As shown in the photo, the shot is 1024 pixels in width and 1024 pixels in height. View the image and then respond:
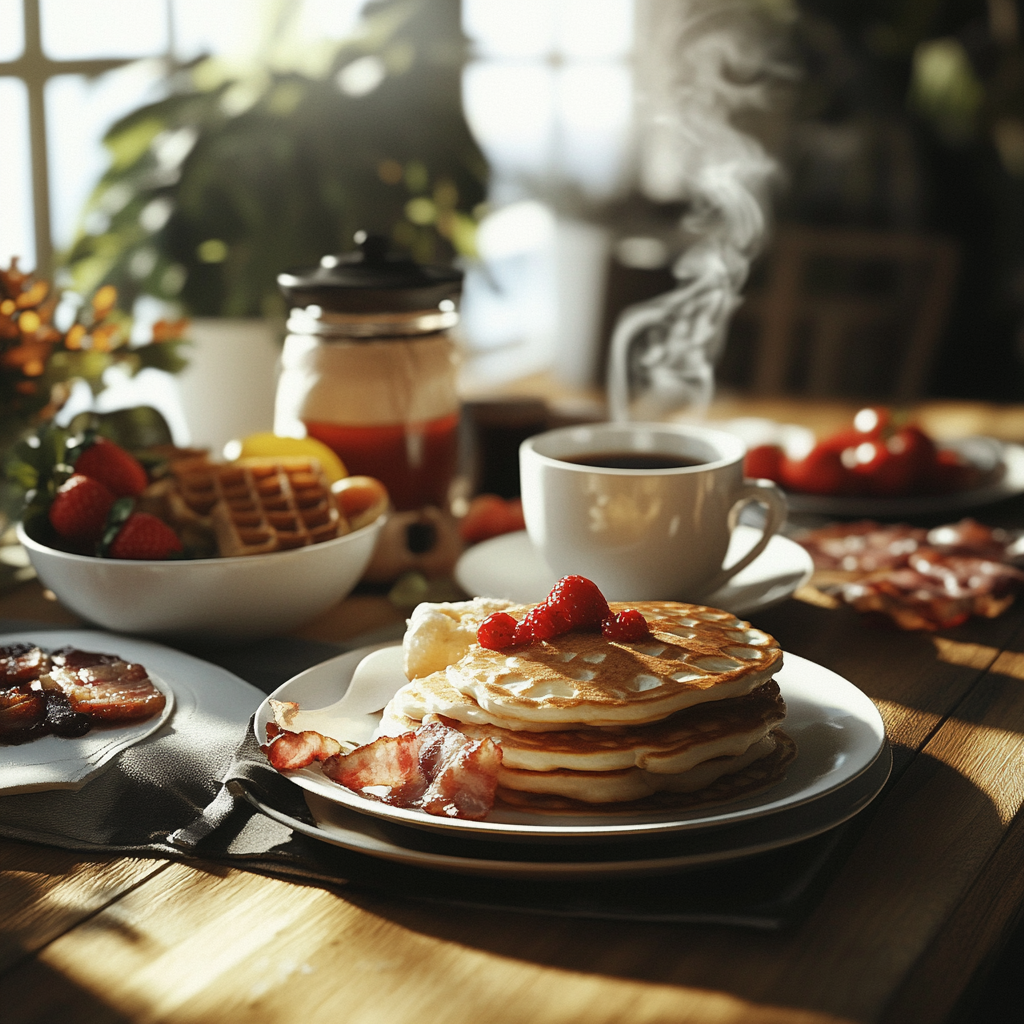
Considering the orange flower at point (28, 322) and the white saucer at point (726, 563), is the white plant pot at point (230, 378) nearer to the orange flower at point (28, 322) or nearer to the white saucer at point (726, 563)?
the orange flower at point (28, 322)

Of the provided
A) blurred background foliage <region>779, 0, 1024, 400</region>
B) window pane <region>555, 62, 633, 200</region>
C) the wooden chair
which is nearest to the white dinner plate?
the wooden chair

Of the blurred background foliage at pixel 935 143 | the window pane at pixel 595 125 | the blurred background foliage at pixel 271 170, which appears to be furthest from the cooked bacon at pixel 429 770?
the blurred background foliage at pixel 935 143

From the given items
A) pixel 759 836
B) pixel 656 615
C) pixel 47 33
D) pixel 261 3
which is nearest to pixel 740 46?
pixel 261 3

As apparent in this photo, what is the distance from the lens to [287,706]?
2.77ft

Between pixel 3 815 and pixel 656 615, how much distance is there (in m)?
0.50

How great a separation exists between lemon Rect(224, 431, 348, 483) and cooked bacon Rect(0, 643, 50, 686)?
0.40 meters

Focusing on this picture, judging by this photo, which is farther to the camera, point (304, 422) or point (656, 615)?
point (304, 422)

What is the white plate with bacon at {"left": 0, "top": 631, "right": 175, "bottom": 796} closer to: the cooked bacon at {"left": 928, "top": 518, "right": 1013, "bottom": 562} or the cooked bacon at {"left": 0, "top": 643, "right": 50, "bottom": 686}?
the cooked bacon at {"left": 0, "top": 643, "right": 50, "bottom": 686}

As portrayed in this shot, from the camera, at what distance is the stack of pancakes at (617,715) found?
2.41 feet

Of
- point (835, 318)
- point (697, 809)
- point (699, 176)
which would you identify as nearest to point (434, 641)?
point (697, 809)

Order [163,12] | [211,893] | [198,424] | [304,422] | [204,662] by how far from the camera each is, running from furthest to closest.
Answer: [163,12]
[198,424]
[304,422]
[204,662]
[211,893]

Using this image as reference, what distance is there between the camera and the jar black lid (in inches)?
52.5

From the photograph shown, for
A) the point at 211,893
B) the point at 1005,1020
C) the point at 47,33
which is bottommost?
the point at 1005,1020

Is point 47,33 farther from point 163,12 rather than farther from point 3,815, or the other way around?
point 3,815
